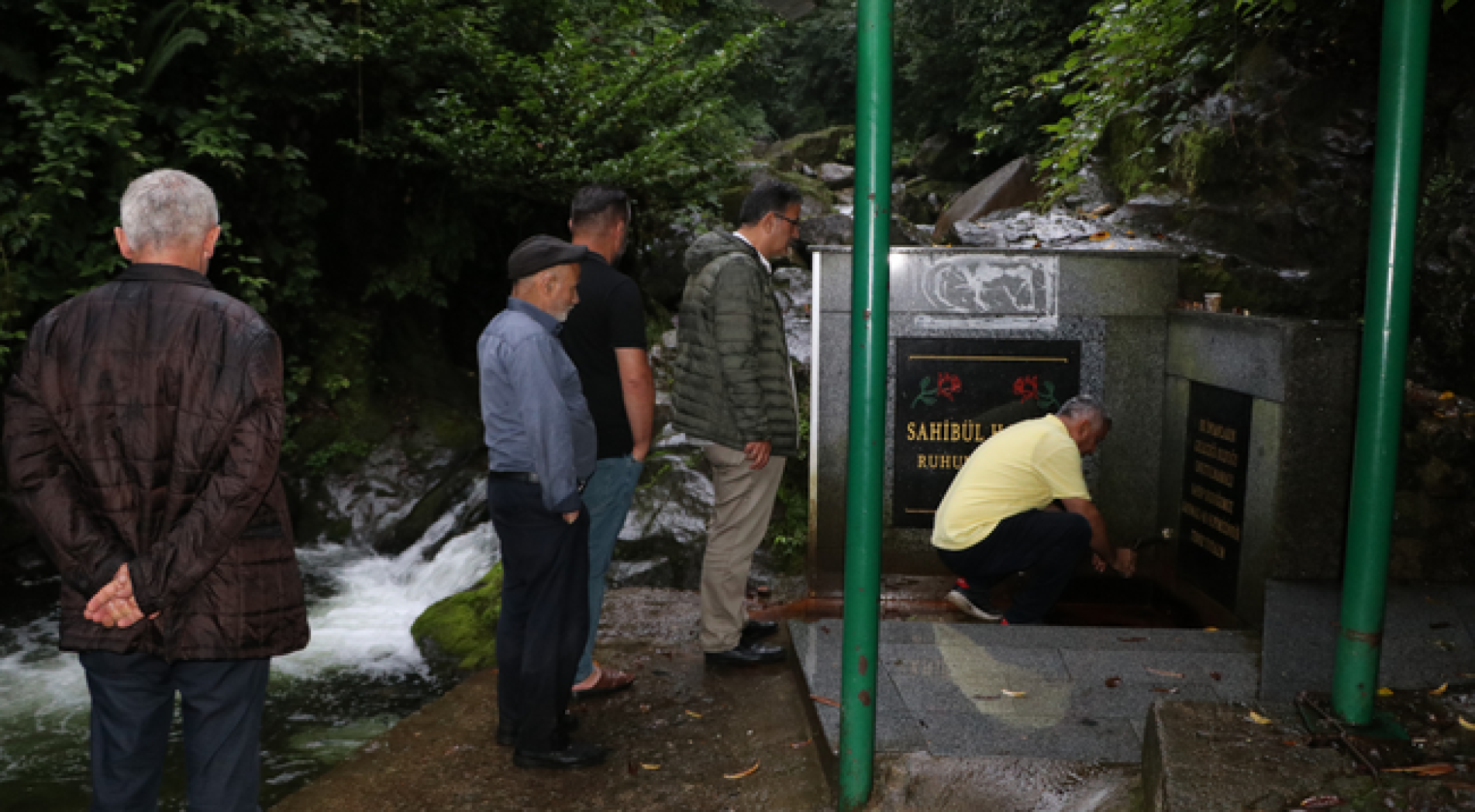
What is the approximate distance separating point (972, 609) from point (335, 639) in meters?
4.81

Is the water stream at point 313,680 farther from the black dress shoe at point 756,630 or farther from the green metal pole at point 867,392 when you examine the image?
the green metal pole at point 867,392

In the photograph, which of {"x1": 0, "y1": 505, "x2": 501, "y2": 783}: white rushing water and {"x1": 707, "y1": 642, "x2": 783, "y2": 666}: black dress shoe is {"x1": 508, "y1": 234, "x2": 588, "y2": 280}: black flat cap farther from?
{"x1": 0, "y1": 505, "x2": 501, "y2": 783}: white rushing water

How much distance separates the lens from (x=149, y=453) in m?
2.73

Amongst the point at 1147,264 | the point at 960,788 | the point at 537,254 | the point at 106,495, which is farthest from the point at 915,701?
the point at 1147,264

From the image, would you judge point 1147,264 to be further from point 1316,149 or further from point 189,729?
point 189,729

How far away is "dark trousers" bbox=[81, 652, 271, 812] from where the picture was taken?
2771 millimetres

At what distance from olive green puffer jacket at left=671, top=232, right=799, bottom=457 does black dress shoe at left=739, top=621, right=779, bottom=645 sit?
3.20ft

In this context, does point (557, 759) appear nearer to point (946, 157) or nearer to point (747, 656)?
point (747, 656)

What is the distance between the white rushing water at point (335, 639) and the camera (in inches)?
249

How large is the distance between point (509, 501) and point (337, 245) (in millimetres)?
9673

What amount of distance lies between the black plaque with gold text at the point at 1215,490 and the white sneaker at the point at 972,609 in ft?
4.01

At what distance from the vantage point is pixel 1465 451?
18.6ft

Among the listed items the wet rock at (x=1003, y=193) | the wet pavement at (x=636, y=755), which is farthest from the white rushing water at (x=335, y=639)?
the wet rock at (x=1003, y=193)

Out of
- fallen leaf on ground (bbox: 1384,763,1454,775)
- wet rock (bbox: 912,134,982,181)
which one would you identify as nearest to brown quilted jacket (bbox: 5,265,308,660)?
fallen leaf on ground (bbox: 1384,763,1454,775)
